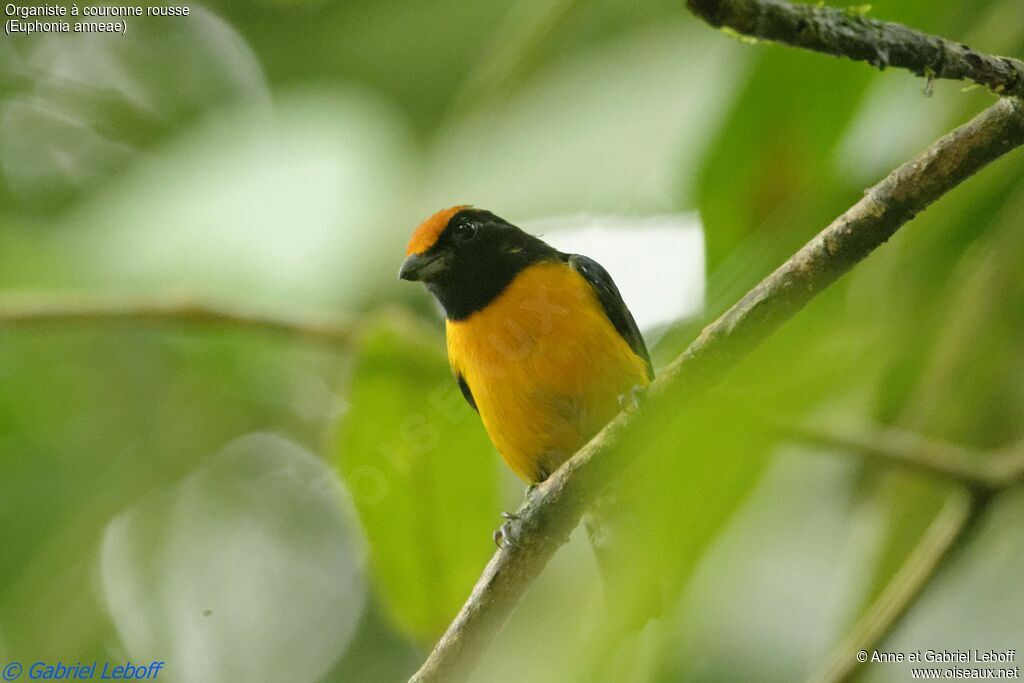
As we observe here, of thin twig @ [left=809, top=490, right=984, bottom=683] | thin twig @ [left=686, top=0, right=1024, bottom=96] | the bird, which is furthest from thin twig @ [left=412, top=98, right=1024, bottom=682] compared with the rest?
the bird

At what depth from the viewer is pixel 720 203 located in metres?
1.72

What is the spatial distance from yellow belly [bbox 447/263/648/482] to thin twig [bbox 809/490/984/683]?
1.53 m

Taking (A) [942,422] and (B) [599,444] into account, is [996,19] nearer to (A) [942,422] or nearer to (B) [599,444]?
(A) [942,422]

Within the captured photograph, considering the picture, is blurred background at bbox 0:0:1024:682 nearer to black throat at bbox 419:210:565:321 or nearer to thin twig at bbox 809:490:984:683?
thin twig at bbox 809:490:984:683

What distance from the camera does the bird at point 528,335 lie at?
144 inches

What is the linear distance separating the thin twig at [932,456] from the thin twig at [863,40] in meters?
0.82

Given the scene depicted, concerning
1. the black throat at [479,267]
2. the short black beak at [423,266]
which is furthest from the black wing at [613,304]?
the short black beak at [423,266]

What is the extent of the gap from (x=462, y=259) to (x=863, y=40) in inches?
112

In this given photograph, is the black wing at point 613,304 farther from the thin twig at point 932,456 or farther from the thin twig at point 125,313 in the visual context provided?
the thin twig at point 932,456

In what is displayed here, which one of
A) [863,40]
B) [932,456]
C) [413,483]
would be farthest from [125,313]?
[863,40]

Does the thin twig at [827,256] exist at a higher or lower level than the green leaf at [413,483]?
higher

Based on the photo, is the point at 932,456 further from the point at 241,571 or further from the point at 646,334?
the point at 241,571

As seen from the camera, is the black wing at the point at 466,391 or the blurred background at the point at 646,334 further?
the black wing at the point at 466,391

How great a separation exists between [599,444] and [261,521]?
4313 mm
